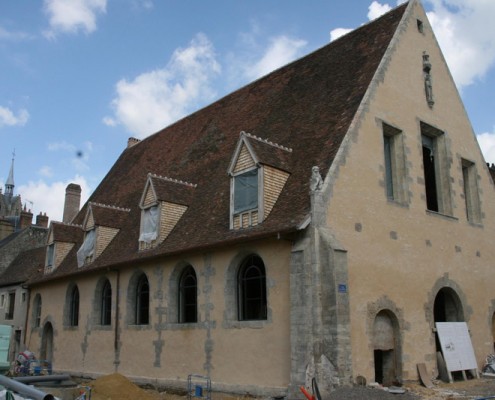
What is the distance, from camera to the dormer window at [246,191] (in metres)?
14.6

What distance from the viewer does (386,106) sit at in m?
15.8

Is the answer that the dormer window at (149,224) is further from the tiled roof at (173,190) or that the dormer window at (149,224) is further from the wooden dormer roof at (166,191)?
the tiled roof at (173,190)

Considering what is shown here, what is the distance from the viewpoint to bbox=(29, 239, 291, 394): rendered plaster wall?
13391 mm

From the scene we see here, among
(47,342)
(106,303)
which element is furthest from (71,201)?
(106,303)

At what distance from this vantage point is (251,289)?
14.6 metres

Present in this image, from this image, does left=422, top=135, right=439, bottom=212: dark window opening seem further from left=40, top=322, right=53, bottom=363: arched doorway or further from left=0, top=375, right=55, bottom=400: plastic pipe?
left=40, top=322, right=53, bottom=363: arched doorway

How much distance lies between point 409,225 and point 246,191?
186 inches

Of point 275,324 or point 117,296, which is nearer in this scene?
point 275,324

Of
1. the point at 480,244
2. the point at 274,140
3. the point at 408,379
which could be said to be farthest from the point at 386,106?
the point at 408,379

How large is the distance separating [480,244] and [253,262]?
8.31m

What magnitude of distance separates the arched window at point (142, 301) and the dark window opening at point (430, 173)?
9610 mm

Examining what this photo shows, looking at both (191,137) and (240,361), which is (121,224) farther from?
(240,361)

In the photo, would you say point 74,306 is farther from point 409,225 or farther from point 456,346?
point 456,346

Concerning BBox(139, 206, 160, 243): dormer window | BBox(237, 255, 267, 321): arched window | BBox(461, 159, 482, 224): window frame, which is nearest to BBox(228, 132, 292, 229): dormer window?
BBox(237, 255, 267, 321): arched window
